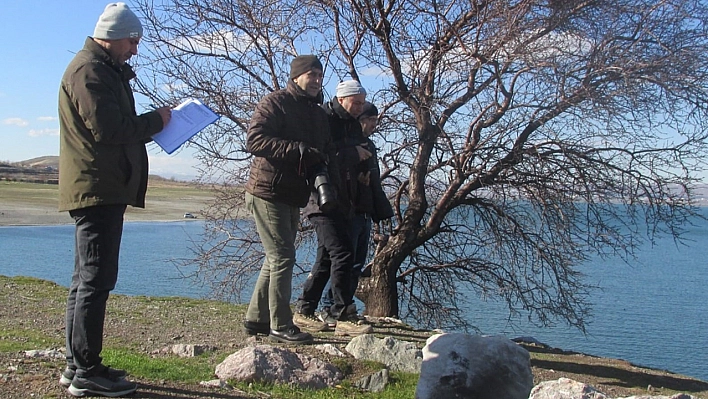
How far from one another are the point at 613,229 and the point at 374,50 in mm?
3781

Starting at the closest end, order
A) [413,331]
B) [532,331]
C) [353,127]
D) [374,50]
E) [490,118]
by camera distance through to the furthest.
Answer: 1. [353,127]
2. [413,331]
3. [490,118]
4. [374,50]
5. [532,331]

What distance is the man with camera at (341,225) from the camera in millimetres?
6184

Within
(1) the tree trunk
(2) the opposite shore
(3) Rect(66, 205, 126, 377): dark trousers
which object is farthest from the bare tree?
(2) the opposite shore

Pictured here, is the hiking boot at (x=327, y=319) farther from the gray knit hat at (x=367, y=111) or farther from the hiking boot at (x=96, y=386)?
the hiking boot at (x=96, y=386)

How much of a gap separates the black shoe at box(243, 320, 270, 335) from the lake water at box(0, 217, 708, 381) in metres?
5.47

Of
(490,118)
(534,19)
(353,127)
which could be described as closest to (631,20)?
(534,19)

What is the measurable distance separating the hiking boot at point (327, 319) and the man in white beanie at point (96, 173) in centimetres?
278

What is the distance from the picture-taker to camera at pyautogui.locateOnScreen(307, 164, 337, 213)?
17.7 ft

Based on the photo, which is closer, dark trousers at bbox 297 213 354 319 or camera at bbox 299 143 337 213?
camera at bbox 299 143 337 213

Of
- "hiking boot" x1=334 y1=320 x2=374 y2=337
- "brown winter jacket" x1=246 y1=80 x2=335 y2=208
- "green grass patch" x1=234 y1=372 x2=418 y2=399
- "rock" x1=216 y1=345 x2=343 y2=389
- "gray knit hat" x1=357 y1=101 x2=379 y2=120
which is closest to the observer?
"green grass patch" x1=234 y1=372 x2=418 y2=399

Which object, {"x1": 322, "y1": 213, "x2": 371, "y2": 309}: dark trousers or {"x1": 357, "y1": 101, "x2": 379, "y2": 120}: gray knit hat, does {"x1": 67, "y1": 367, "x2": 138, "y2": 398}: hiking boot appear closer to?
{"x1": 322, "y1": 213, "x2": 371, "y2": 309}: dark trousers

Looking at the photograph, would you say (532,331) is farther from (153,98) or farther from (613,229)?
(153,98)

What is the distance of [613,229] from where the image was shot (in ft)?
30.6

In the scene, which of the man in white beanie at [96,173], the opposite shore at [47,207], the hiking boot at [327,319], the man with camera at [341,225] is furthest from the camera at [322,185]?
the opposite shore at [47,207]
